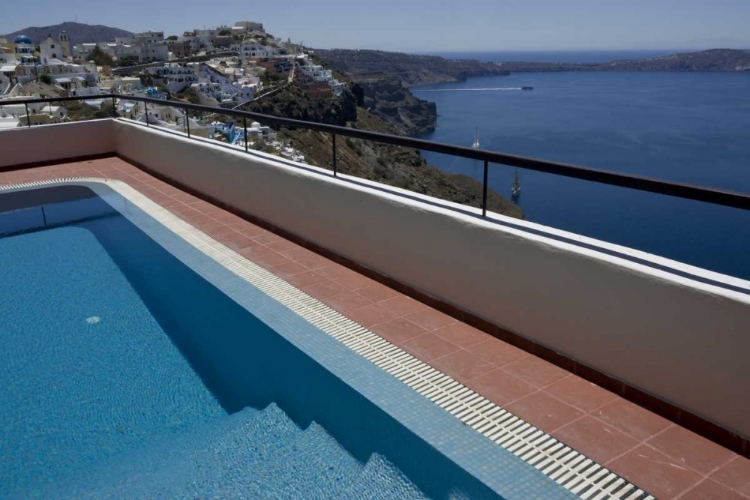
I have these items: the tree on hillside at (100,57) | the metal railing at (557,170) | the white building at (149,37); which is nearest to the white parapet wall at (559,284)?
the metal railing at (557,170)

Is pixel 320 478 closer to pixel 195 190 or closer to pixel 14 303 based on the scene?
pixel 14 303

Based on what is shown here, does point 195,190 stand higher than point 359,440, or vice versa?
point 195,190

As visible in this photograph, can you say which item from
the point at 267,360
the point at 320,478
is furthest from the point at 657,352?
the point at 267,360

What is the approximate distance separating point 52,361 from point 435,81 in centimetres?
13291

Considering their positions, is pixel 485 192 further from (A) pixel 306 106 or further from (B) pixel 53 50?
(B) pixel 53 50

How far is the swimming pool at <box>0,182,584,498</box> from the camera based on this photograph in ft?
8.25

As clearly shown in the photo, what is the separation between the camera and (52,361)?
369 centimetres

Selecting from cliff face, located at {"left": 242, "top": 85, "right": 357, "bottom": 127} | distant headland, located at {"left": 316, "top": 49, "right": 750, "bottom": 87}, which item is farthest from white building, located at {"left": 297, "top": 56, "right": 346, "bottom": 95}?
distant headland, located at {"left": 316, "top": 49, "right": 750, "bottom": 87}

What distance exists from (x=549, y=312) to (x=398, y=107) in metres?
81.7

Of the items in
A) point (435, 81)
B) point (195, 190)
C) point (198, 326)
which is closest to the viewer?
point (198, 326)

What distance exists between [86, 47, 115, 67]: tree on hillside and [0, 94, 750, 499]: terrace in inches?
3242

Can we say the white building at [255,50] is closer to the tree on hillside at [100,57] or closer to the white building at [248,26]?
the tree on hillside at [100,57]

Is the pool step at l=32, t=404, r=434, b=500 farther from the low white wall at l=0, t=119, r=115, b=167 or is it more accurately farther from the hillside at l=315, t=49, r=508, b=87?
the hillside at l=315, t=49, r=508, b=87

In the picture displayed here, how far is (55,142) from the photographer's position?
348 inches
